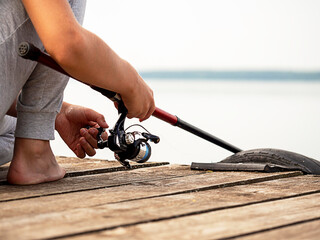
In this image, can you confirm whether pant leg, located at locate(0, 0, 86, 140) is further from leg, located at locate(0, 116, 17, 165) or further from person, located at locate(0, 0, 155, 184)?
leg, located at locate(0, 116, 17, 165)

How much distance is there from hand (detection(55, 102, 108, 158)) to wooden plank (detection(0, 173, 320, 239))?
10.9 inches

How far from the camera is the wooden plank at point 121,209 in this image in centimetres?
109

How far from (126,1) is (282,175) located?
26.4 meters

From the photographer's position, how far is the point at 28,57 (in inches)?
57.3

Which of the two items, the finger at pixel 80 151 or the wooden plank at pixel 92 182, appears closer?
the wooden plank at pixel 92 182

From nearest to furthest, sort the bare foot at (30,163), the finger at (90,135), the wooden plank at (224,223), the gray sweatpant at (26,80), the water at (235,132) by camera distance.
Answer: the wooden plank at (224,223) < the gray sweatpant at (26,80) < the bare foot at (30,163) < the finger at (90,135) < the water at (235,132)

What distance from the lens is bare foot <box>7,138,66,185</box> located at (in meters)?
1.65

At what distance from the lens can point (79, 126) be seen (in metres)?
1.95

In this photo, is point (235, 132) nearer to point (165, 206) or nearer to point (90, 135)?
point (90, 135)

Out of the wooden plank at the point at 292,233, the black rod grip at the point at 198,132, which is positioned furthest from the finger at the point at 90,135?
the wooden plank at the point at 292,233

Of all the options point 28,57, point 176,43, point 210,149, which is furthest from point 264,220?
point 176,43

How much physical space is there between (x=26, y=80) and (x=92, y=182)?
0.33 metres

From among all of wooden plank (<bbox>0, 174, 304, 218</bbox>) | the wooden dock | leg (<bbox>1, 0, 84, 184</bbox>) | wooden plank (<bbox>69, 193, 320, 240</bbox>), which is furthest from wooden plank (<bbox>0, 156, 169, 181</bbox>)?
wooden plank (<bbox>69, 193, 320, 240</bbox>)

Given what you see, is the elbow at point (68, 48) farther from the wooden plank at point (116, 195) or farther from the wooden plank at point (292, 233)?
the wooden plank at point (292, 233)
